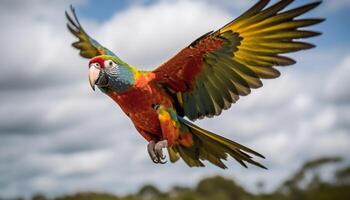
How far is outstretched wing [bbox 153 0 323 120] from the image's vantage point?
263 cm

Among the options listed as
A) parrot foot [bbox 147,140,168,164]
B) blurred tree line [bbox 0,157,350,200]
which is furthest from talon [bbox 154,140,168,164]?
blurred tree line [bbox 0,157,350,200]

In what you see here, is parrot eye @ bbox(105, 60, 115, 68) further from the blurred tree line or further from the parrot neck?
the blurred tree line

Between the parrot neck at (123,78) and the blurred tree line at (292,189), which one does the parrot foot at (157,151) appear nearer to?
the parrot neck at (123,78)

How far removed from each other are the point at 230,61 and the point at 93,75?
3.02 feet

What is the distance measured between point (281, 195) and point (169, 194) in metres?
7.59

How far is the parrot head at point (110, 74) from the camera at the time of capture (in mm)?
2570

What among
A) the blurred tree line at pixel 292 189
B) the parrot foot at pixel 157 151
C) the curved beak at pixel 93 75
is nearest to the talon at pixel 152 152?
the parrot foot at pixel 157 151

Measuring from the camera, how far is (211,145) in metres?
3.00

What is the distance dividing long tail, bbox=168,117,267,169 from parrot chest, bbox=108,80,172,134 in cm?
18

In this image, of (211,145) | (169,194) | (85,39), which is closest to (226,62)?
(211,145)

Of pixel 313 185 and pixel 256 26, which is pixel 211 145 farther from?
pixel 313 185

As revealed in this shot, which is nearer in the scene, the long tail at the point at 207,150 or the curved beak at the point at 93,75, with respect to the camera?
the curved beak at the point at 93,75

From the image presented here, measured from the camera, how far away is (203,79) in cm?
307

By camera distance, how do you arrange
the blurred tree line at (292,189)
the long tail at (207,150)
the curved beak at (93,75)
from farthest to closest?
the blurred tree line at (292,189) → the long tail at (207,150) → the curved beak at (93,75)
